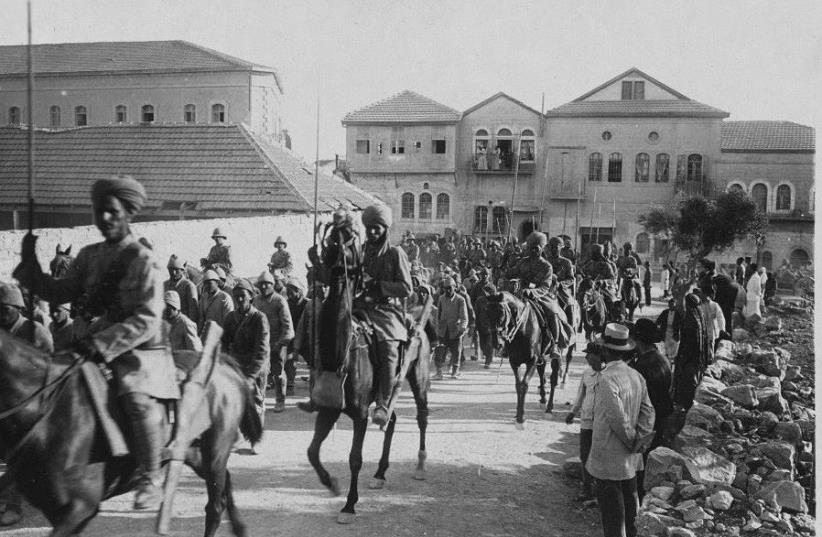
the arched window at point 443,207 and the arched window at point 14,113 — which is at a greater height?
the arched window at point 14,113

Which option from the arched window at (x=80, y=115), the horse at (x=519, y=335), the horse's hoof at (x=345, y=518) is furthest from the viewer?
the arched window at (x=80, y=115)

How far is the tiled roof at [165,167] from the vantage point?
18859 millimetres

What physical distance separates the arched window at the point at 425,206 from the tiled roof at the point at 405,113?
13.2 feet

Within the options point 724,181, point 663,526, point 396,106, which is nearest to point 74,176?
point 663,526

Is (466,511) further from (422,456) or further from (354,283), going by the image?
(354,283)

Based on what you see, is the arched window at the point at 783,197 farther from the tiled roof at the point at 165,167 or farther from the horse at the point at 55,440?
the horse at the point at 55,440

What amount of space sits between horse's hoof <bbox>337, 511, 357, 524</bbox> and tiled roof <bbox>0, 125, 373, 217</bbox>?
43.4ft

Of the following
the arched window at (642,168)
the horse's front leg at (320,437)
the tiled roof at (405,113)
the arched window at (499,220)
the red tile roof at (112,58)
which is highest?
the red tile roof at (112,58)

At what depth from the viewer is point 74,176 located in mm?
19516

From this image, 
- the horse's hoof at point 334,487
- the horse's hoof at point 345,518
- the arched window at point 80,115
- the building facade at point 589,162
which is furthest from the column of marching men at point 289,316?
the arched window at point 80,115

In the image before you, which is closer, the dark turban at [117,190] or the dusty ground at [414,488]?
the dark turban at [117,190]

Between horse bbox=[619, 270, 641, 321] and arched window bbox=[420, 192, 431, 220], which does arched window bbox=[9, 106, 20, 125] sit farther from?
horse bbox=[619, 270, 641, 321]

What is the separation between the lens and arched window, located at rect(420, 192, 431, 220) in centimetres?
3916

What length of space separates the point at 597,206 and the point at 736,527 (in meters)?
34.4
